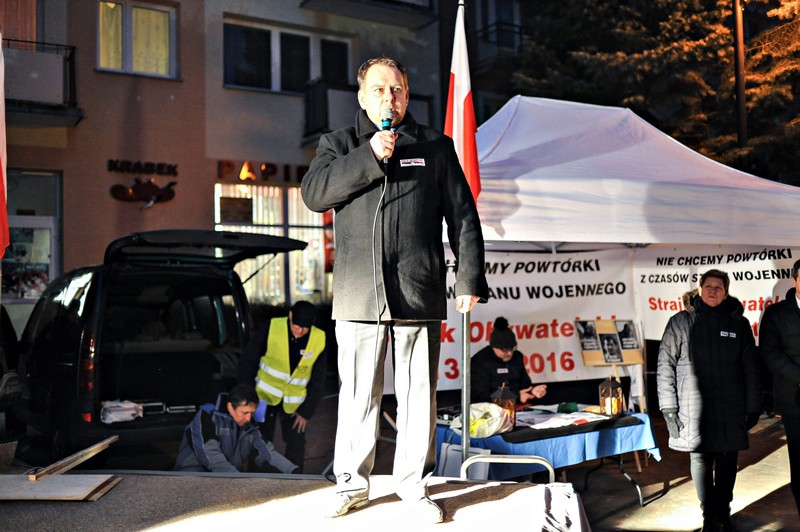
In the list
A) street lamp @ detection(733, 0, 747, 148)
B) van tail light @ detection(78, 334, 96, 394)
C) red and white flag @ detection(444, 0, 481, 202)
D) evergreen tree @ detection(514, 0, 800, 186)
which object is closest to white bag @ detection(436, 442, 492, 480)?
red and white flag @ detection(444, 0, 481, 202)

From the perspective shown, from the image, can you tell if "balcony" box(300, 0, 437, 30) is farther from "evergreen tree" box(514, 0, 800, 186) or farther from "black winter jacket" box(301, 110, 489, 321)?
"black winter jacket" box(301, 110, 489, 321)

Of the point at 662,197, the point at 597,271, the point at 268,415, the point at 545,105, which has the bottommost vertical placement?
the point at 268,415

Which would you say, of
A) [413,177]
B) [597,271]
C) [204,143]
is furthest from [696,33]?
[413,177]

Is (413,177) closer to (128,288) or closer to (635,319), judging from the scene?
(128,288)

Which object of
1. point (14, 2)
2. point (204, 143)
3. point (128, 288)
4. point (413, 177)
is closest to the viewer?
point (413, 177)

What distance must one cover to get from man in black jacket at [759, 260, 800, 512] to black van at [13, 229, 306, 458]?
11.7ft

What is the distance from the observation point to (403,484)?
10.4 ft

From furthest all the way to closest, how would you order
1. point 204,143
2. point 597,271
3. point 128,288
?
point 204,143 → point 597,271 → point 128,288

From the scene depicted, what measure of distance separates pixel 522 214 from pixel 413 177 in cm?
225

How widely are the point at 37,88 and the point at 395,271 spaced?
37.2 feet

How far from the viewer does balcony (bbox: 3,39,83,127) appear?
40.7ft

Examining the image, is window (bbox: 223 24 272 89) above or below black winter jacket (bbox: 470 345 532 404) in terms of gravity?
above

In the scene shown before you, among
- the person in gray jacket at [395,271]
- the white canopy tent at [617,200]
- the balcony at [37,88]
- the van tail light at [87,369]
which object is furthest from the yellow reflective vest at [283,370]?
the balcony at [37,88]

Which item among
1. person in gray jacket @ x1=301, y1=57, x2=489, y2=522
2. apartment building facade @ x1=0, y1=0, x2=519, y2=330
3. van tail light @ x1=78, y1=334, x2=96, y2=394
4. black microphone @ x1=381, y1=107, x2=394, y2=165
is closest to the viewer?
black microphone @ x1=381, y1=107, x2=394, y2=165
